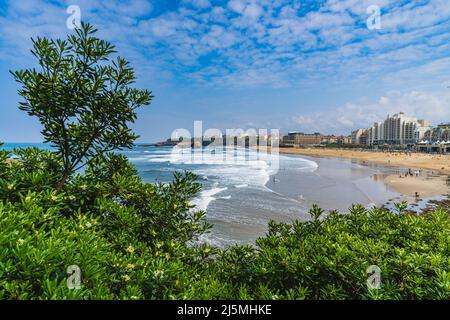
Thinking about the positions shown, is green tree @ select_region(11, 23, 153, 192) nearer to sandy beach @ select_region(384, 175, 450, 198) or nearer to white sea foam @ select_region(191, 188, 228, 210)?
white sea foam @ select_region(191, 188, 228, 210)

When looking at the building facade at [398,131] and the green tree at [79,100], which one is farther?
the building facade at [398,131]

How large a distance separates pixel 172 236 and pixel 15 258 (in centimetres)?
240

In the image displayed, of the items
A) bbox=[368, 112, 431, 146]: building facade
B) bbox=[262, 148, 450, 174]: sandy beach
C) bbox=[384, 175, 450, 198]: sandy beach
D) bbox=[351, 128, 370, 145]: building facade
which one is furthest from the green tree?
bbox=[351, 128, 370, 145]: building facade

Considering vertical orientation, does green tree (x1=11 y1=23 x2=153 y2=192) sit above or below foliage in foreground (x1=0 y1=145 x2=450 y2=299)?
above

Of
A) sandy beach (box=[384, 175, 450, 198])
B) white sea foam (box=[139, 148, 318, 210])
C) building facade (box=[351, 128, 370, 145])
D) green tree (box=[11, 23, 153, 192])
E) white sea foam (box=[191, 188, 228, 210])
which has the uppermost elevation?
building facade (box=[351, 128, 370, 145])

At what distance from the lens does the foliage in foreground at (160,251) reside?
213cm

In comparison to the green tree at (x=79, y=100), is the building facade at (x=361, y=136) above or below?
above

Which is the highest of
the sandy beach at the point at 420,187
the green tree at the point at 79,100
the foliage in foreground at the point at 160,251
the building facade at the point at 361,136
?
the building facade at the point at 361,136

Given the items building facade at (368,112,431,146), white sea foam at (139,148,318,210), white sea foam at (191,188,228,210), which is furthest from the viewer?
building facade at (368,112,431,146)

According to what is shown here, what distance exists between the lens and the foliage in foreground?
213 centimetres

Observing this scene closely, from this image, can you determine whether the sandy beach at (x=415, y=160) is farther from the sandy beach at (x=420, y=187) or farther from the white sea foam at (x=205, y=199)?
Answer: the white sea foam at (x=205, y=199)

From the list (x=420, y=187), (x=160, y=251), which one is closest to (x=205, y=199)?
(x=160, y=251)

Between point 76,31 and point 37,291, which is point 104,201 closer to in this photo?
point 37,291

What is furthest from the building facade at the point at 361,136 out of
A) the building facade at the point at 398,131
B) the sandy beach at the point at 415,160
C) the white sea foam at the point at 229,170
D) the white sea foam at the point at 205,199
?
the white sea foam at the point at 205,199
